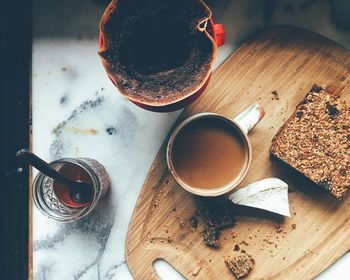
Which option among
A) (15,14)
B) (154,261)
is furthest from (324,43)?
(15,14)

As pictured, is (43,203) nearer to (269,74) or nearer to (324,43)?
(269,74)

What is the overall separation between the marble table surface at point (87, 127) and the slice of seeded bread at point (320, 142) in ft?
0.89

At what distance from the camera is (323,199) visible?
4.44ft

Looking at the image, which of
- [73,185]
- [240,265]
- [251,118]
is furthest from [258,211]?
[73,185]

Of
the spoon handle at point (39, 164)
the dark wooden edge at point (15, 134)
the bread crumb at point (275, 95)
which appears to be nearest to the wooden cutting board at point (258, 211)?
the bread crumb at point (275, 95)

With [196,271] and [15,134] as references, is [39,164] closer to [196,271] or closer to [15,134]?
[15,134]

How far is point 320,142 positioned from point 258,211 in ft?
0.83

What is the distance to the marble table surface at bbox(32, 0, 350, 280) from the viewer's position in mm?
1417

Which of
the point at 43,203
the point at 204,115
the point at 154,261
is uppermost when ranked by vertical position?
the point at 204,115

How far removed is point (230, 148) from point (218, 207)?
6.6 inches

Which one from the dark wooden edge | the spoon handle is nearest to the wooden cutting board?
the spoon handle

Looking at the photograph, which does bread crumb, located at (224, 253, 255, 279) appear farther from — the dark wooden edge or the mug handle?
the dark wooden edge

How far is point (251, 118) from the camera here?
4.34ft

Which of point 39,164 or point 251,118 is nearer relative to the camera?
point 39,164
